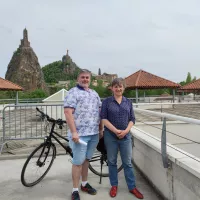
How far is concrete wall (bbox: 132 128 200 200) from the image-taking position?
2.36m

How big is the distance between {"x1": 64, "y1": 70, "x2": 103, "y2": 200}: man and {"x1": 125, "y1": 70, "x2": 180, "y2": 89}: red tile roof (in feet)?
53.6

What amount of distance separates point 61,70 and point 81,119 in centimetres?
10815

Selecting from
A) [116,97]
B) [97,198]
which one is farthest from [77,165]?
[116,97]

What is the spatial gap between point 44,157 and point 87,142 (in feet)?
3.34

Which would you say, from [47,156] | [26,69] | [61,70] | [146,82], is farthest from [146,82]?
[61,70]

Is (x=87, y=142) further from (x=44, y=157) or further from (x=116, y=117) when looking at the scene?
(x=44, y=157)

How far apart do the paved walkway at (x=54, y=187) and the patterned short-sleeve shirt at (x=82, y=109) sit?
932mm

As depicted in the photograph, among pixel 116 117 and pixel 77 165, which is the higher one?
pixel 116 117

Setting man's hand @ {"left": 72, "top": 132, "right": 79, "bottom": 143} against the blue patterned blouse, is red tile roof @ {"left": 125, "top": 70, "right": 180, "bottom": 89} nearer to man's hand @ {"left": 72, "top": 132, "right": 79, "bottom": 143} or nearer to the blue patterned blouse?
the blue patterned blouse

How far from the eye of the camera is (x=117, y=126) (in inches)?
122

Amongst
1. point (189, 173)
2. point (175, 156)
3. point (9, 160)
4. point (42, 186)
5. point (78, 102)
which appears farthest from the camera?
point (9, 160)

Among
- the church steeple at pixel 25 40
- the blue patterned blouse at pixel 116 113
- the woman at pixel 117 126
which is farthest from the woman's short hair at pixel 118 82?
the church steeple at pixel 25 40

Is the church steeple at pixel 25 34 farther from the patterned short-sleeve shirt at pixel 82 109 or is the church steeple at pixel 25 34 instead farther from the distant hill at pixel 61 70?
the patterned short-sleeve shirt at pixel 82 109

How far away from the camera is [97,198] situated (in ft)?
10.4
